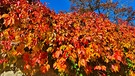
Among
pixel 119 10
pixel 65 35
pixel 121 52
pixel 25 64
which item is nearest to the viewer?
pixel 25 64

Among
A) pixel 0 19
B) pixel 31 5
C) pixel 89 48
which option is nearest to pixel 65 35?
pixel 89 48

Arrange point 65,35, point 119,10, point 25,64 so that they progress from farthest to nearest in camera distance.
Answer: point 119,10
point 65,35
point 25,64

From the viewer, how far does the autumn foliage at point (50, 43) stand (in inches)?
163

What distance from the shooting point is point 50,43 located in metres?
4.22

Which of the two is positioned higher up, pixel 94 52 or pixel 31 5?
pixel 31 5

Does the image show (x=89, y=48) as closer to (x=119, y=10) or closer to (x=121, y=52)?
(x=121, y=52)

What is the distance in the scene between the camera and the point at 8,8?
14.2 ft

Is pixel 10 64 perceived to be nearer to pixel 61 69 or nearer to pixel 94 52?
pixel 61 69

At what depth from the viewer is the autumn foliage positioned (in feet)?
13.6

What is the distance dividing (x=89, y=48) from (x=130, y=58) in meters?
1.00

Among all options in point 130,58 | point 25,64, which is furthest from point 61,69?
point 130,58

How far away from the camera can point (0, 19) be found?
430 centimetres

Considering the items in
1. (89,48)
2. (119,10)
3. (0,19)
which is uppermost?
(119,10)

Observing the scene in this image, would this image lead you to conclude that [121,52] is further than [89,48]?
Yes
